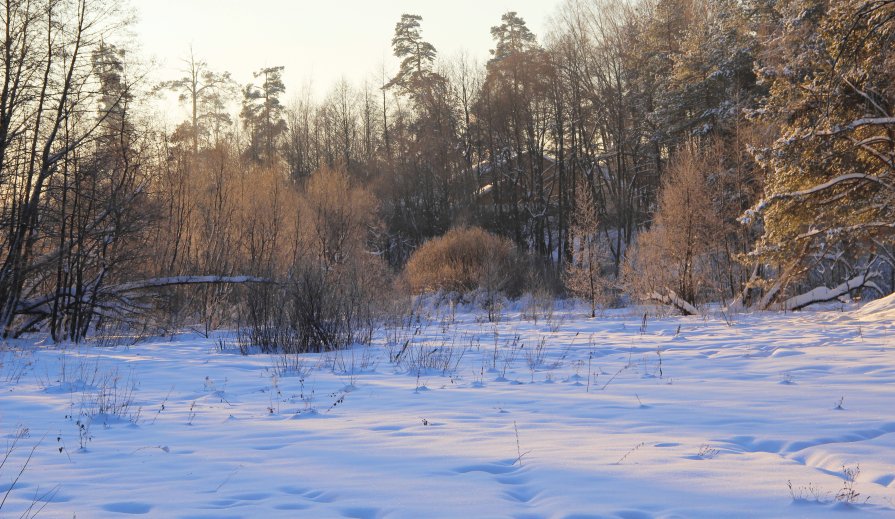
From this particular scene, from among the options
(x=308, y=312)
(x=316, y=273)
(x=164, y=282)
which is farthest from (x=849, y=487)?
(x=164, y=282)

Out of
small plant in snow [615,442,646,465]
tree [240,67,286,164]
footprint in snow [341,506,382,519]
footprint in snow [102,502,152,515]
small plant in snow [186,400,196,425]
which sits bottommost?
footprint in snow [341,506,382,519]

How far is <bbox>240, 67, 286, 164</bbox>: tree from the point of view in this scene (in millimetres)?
48938

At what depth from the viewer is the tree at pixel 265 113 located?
1927 inches

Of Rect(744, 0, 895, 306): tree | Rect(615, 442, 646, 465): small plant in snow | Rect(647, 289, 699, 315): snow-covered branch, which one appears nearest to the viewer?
Rect(615, 442, 646, 465): small plant in snow

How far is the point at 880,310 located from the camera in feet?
43.2

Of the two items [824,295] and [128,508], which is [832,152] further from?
[128,508]

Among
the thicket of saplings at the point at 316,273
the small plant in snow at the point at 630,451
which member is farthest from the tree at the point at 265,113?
the small plant in snow at the point at 630,451

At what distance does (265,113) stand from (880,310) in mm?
43719

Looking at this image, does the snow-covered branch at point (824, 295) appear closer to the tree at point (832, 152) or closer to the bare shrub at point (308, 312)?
the tree at point (832, 152)

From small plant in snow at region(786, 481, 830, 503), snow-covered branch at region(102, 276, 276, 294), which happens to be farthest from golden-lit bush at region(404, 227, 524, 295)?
small plant in snow at region(786, 481, 830, 503)

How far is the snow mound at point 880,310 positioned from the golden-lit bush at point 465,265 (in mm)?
15505

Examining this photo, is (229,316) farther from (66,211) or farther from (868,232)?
(868,232)

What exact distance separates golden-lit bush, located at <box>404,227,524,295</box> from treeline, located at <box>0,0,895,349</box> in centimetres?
58

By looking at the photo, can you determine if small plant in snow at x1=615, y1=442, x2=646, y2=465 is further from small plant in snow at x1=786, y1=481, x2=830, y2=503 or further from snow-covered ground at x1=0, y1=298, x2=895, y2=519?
small plant in snow at x1=786, y1=481, x2=830, y2=503
